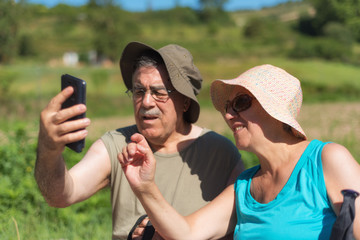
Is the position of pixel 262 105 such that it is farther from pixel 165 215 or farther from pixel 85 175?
pixel 85 175

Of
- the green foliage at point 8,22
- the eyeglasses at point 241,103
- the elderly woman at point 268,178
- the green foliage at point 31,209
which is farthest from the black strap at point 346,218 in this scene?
the green foliage at point 8,22

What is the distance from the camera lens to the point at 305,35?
58.0 metres

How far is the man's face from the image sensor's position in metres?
2.64

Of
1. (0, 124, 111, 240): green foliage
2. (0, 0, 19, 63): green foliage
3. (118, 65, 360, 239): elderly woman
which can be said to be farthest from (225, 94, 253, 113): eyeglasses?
(0, 0, 19, 63): green foliage

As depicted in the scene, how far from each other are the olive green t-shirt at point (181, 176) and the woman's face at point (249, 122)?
1.91 feet

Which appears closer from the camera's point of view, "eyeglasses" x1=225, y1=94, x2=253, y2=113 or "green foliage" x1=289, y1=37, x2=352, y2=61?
"eyeglasses" x1=225, y1=94, x2=253, y2=113

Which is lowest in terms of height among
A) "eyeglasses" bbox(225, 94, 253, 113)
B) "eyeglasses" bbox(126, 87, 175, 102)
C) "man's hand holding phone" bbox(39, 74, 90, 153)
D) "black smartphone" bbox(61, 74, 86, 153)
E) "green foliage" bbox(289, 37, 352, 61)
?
"green foliage" bbox(289, 37, 352, 61)

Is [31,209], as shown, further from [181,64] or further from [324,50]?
[324,50]

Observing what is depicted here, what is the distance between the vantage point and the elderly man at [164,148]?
2.63 metres

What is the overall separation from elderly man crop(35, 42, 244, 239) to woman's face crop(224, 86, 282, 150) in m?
0.50

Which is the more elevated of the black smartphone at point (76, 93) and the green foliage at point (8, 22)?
the black smartphone at point (76, 93)

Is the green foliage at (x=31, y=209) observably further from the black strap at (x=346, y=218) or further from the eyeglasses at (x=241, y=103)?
the black strap at (x=346, y=218)

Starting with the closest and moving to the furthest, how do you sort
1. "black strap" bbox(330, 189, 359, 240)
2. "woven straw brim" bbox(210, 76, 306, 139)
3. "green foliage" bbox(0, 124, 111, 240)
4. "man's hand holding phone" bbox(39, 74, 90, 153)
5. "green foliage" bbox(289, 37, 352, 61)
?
"man's hand holding phone" bbox(39, 74, 90, 153) < "black strap" bbox(330, 189, 359, 240) < "woven straw brim" bbox(210, 76, 306, 139) < "green foliage" bbox(0, 124, 111, 240) < "green foliage" bbox(289, 37, 352, 61)

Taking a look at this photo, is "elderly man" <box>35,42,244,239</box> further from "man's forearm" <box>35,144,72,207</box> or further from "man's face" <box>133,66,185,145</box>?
"man's forearm" <box>35,144,72,207</box>
